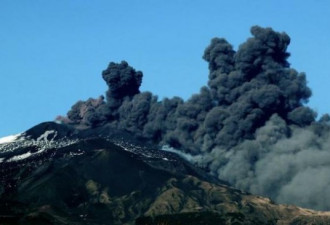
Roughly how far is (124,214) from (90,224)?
41.3ft

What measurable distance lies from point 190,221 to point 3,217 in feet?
139

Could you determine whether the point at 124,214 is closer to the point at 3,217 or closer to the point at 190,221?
the point at 190,221

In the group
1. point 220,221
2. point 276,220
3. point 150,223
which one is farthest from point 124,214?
point 276,220

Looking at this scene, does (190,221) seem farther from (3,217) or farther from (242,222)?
(3,217)

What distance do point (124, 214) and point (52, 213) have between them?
1766 centimetres

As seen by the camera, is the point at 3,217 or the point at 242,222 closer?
the point at 3,217

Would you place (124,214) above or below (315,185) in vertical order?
below

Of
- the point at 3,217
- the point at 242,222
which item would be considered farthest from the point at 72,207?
the point at 242,222

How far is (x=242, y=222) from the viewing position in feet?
652

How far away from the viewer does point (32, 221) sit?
17938 cm

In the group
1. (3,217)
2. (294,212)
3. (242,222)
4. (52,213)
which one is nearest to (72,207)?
(52,213)

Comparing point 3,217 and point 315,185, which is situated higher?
point 315,185

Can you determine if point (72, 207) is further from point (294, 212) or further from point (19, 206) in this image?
point (294, 212)

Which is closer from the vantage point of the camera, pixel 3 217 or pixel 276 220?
pixel 3 217
